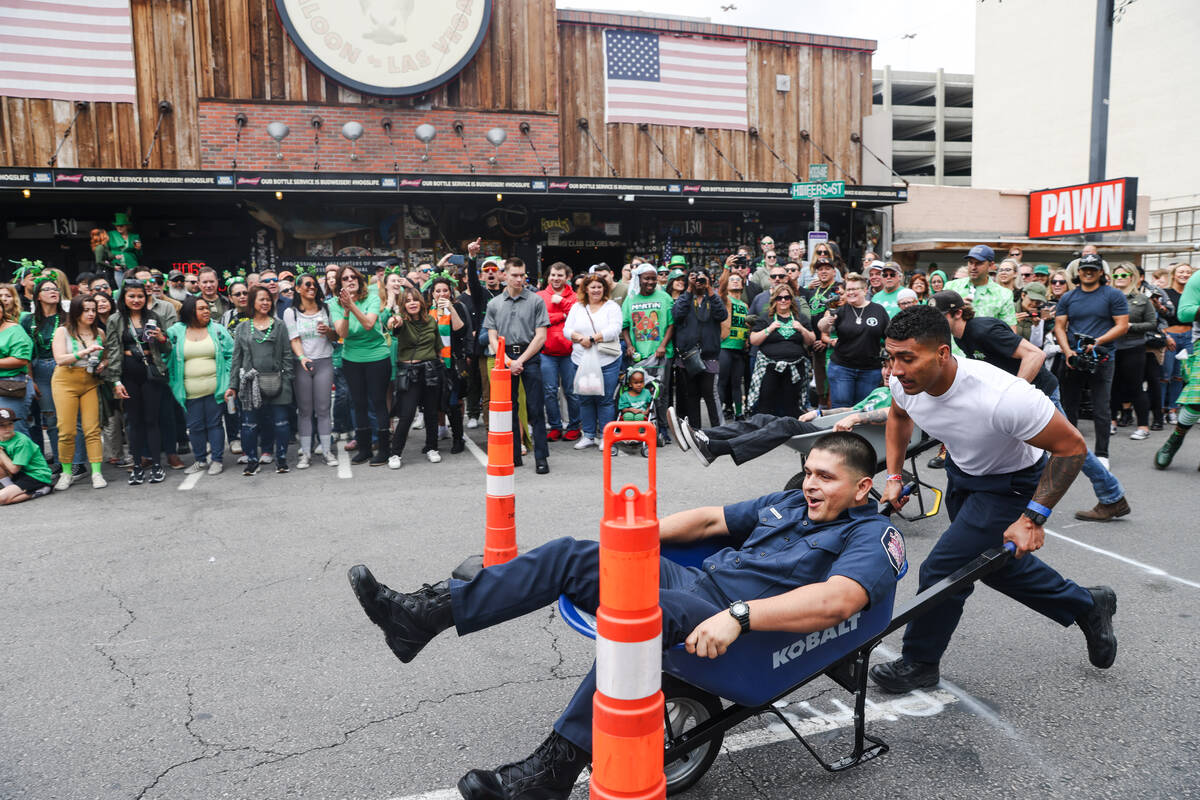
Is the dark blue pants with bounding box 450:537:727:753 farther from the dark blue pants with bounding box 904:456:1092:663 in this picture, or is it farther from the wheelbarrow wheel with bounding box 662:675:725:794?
the dark blue pants with bounding box 904:456:1092:663

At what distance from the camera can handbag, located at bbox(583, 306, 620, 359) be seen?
9.32m

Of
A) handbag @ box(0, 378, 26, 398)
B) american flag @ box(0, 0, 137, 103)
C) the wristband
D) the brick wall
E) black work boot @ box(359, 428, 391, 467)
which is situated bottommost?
black work boot @ box(359, 428, 391, 467)

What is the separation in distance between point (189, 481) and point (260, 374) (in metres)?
1.24

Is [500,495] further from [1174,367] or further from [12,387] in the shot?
[1174,367]

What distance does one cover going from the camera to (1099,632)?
12.1ft

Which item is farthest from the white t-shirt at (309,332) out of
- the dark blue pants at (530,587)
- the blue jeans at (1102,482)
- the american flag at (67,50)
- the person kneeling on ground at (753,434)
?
the american flag at (67,50)

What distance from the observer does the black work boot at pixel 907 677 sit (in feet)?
11.9

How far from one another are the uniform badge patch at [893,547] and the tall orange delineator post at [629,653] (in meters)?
1.12

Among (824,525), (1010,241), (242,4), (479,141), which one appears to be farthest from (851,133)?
(824,525)

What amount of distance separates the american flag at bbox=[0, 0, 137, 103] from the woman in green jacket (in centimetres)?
940

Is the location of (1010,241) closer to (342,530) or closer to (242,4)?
(242,4)

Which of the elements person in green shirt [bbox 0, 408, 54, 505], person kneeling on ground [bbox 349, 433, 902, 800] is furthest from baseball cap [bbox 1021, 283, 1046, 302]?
person in green shirt [bbox 0, 408, 54, 505]

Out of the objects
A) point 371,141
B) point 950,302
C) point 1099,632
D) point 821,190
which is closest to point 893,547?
point 1099,632

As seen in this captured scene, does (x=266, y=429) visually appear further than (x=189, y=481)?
Yes
